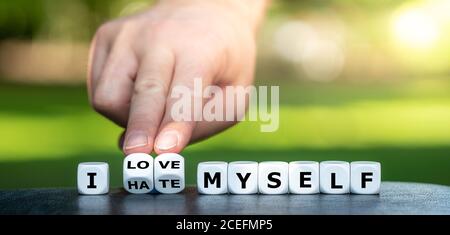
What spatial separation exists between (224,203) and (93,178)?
1.28ft

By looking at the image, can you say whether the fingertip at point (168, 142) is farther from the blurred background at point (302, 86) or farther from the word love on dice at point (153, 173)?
the blurred background at point (302, 86)

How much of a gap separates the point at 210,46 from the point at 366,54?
1.69 ft

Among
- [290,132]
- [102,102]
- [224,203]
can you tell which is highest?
[102,102]

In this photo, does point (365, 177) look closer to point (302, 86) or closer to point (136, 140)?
point (302, 86)

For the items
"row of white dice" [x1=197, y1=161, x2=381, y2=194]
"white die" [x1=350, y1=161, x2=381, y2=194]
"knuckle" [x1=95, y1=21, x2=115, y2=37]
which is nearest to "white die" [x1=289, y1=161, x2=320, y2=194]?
"row of white dice" [x1=197, y1=161, x2=381, y2=194]

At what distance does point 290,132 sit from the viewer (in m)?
3.39

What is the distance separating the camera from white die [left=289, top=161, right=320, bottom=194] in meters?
2.88

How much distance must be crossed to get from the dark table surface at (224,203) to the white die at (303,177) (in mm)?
20

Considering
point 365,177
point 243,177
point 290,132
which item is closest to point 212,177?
point 243,177

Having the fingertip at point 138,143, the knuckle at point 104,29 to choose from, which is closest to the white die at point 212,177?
the fingertip at point 138,143

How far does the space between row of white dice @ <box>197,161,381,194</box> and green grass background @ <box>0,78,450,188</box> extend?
452 mm

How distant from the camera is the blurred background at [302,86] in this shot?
3.38 m

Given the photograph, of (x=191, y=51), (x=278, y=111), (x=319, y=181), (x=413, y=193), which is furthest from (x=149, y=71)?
(x=413, y=193)
